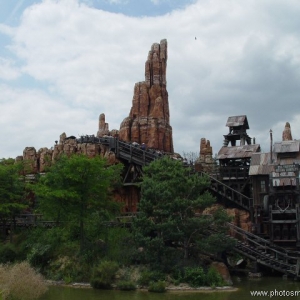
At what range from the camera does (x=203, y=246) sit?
100 feet

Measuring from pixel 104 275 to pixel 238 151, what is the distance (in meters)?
22.5

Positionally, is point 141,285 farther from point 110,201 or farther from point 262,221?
point 262,221

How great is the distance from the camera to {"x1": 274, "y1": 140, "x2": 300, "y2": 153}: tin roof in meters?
42.8

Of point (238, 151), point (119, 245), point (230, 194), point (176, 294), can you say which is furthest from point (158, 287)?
point (238, 151)

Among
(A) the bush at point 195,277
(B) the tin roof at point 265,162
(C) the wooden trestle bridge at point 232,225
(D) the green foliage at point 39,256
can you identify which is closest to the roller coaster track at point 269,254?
(C) the wooden trestle bridge at point 232,225

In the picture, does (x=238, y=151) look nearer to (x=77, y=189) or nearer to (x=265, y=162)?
(x=265, y=162)

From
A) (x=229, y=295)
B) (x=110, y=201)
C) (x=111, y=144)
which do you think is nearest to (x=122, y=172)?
(x=111, y=144)

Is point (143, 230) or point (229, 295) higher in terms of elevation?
point (143, 230)

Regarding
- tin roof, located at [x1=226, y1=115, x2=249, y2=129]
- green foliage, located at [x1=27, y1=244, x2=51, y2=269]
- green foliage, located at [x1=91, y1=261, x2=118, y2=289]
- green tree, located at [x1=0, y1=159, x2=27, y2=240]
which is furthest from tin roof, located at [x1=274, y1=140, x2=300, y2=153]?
green tree, located at [x1=0, y1=159, x2=27, y2=240]

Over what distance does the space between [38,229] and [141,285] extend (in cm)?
1415

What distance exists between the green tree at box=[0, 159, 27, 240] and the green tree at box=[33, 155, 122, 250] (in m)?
4.56

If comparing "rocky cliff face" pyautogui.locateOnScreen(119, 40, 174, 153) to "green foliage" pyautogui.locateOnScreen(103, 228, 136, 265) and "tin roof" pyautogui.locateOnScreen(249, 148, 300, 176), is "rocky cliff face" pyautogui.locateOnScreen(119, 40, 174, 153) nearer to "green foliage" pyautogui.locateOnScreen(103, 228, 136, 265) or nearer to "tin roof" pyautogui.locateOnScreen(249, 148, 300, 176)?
"tin roof" pyautogui.locateOnScreen(249, 148, 300, 176)

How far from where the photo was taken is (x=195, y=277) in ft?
95.5

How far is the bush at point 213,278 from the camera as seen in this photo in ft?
95.9
